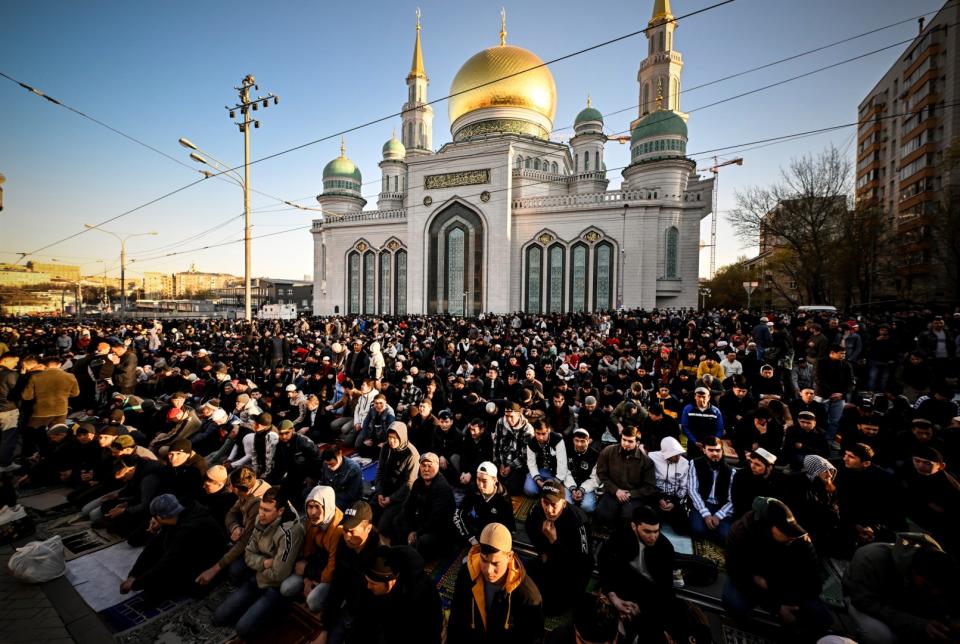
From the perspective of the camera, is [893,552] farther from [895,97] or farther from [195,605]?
[895,97]

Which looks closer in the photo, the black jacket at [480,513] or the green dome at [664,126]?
the black jacket at [480,513]

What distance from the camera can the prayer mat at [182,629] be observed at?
2740 mm

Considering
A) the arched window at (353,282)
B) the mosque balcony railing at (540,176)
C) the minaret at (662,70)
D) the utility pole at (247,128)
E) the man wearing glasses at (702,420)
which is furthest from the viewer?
the arched window at (353,282)

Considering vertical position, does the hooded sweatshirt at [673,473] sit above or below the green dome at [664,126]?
below

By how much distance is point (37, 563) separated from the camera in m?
3.23

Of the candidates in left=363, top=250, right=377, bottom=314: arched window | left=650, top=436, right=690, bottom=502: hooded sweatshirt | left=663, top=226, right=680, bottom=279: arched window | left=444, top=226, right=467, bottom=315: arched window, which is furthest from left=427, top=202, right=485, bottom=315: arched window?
left=650, top=436, right=690, bottom=502: hooded sweatshirt

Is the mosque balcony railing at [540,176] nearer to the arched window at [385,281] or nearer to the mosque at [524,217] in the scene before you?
the mosque at [524,217]

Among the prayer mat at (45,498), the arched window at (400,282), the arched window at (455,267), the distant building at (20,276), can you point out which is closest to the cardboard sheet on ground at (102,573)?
the prayer mat at (45,498)

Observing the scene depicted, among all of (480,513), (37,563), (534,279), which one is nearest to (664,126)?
(534,279)

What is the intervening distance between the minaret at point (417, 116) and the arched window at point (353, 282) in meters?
10.1

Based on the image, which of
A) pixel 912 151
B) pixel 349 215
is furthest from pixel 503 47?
pixel 912 151

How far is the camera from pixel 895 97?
1169 inches

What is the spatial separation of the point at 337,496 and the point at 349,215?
2838cm

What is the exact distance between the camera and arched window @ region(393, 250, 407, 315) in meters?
27.9
